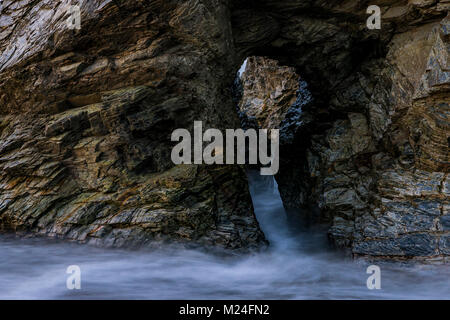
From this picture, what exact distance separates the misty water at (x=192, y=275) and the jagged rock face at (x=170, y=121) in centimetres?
39

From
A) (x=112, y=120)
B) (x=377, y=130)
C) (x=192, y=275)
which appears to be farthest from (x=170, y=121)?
(x=377, y=130)

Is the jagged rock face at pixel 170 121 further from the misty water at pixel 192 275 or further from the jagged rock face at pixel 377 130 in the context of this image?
the misty water at pixel 192 275

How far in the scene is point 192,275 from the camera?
718 centimetres

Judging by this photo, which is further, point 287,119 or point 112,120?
point 287,119

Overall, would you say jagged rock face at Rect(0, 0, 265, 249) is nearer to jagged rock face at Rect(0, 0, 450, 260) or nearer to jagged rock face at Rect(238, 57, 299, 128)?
jagged rock face at Rect(0, 0, 450, 260)

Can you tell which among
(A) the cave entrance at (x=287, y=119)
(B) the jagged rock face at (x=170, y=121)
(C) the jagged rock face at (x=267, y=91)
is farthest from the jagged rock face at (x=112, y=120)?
(C) the jagged rock face at (x=267, y=91)

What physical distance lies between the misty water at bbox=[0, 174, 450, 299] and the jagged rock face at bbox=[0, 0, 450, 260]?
0.39 meters

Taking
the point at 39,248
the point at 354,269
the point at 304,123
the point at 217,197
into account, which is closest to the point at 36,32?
the point at 39,248

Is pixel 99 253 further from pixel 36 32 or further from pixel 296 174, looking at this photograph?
pixel 296 174

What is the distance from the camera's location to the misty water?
6102 millimetres

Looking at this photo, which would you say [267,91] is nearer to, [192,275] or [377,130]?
[377,130]

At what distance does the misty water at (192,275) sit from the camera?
6.10 metres

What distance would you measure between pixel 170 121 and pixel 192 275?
3.89 metres

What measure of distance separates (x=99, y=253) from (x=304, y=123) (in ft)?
26.3
